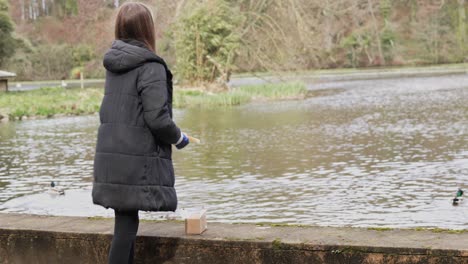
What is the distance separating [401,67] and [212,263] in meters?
51.0

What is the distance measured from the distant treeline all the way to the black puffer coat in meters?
25.6

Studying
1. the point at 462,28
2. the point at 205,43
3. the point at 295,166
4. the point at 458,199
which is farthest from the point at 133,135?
the point at 462,28

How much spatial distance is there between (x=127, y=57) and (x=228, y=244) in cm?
96

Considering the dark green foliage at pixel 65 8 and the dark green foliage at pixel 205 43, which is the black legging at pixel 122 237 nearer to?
the dark green foliage at pixel 205 43

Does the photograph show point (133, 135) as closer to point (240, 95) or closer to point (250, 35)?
point (240, 95)

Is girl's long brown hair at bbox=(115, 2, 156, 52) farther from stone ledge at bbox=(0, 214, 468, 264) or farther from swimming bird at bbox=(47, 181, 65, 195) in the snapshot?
swimming bird at bbox=(47, 181, 65, 195)

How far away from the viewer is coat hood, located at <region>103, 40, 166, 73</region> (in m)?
3.48

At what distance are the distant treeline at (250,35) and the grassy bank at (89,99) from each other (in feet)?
6.97

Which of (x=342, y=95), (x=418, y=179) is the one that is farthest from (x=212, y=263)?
(x=342, y=95)

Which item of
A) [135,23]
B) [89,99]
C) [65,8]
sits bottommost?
[89,99]

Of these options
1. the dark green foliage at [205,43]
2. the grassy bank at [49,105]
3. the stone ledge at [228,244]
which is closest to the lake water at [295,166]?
the grassy bank at [49,105]

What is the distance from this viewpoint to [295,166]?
11172 millimetres

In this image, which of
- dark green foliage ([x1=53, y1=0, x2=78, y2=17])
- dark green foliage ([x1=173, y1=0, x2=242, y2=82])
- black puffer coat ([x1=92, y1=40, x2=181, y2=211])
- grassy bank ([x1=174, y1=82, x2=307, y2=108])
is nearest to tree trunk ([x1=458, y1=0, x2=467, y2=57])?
dark green foliage ([x1=53, y1=0, x2=78, y2=17])

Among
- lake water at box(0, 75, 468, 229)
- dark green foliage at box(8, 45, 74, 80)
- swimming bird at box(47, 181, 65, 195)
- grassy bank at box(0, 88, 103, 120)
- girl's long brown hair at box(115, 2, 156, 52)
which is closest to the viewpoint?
girl's long brown hair at box(115, 2, 156, 52)
